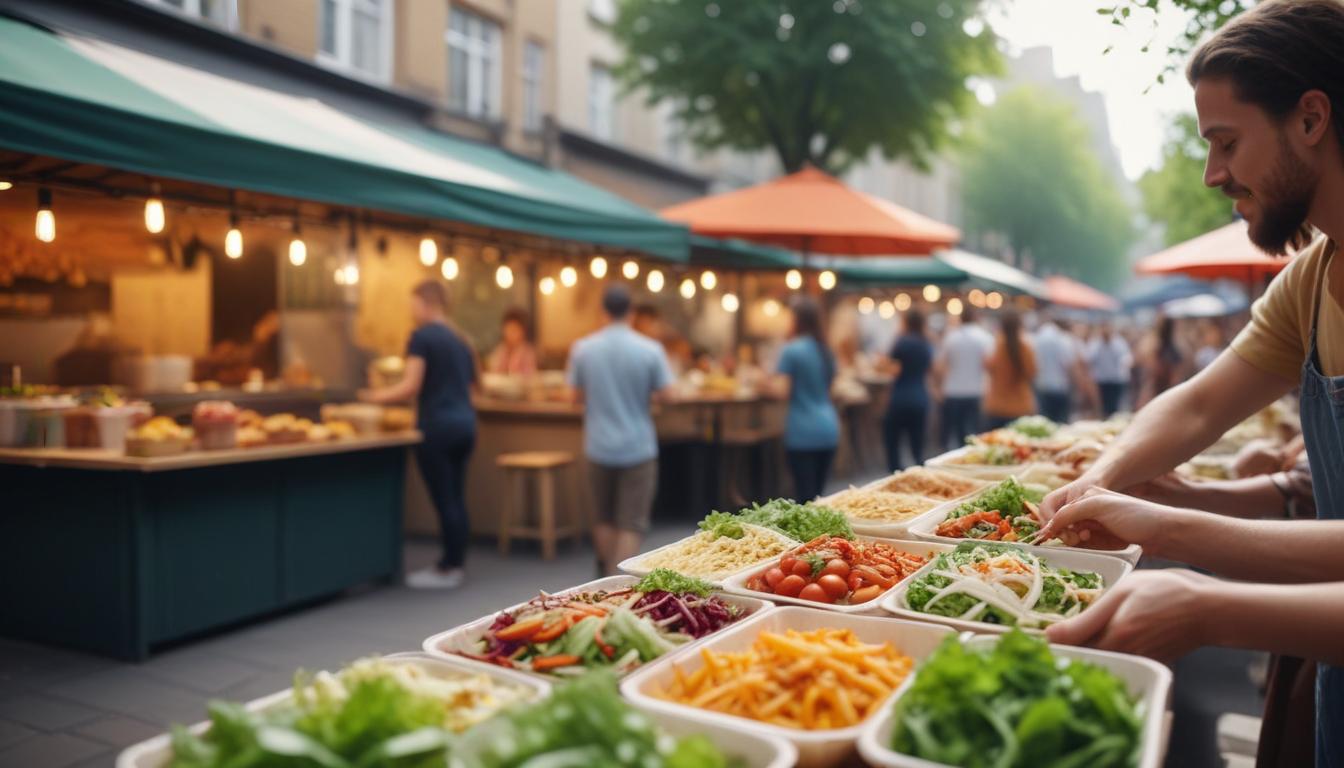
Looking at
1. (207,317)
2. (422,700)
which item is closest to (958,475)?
(422,700)

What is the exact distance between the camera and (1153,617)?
1.88 m

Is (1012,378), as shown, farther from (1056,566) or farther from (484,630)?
(484,630)

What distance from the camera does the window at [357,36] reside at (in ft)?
42.0

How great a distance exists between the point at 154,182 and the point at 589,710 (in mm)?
6559

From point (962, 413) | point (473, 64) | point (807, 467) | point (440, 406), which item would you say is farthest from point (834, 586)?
point (473, 64)

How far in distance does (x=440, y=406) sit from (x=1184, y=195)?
1775 cm

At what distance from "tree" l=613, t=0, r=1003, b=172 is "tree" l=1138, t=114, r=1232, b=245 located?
3.26 metres

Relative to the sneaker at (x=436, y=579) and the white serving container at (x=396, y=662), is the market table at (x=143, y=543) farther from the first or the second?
the white serving container at (x=396, y=662)

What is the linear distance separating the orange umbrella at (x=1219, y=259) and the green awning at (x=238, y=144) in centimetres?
437

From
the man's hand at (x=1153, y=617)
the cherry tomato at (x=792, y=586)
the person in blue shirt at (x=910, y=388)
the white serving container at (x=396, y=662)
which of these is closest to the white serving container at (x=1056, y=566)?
the cherry tomato at (x=792, y=586)

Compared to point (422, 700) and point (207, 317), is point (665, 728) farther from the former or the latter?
point (207, 317)

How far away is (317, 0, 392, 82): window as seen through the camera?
504 inches

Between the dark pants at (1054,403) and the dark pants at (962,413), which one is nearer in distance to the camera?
the dark pants at (962,413)

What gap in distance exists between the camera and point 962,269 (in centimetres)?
1681
